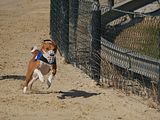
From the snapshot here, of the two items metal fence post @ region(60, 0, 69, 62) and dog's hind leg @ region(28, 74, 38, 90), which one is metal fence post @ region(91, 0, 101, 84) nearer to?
dog's hind leg @ region(28, 74, 38, 90)

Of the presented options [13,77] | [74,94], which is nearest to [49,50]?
[74,94]

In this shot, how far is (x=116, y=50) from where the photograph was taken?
8.62 metres

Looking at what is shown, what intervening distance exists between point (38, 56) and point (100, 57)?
135 cm

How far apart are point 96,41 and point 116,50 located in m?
0.41

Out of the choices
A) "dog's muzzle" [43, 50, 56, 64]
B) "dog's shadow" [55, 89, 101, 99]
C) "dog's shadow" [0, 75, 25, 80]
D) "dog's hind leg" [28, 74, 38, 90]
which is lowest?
"dog's shadow" [0, 75, 25, 80]

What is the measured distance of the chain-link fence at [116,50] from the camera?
798cm

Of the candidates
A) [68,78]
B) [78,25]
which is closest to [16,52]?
[78,25]

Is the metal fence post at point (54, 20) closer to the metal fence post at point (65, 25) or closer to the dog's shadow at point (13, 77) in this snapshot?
the metal fence post at point (65, 25)

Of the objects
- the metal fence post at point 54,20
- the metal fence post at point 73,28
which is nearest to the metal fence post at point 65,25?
the metal fence post at point 73,28

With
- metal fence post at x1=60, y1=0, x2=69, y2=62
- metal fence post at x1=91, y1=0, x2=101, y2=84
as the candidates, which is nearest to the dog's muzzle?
metal fence post at x1=91, y1=0, x2=101, y2=84

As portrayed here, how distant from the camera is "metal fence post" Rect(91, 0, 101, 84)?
28.9 ft

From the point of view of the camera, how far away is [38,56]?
7.82m

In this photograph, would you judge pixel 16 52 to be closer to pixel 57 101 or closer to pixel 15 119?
pixel 57 101

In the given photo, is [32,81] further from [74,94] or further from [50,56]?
[74,94]
